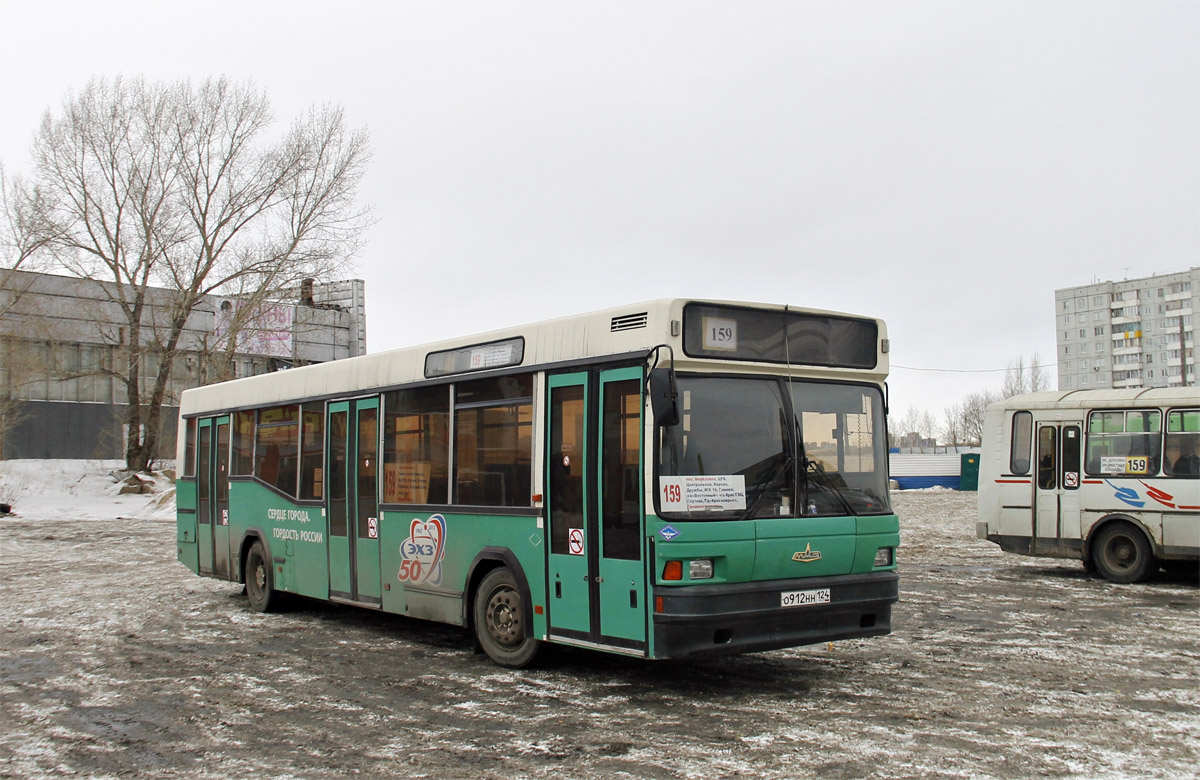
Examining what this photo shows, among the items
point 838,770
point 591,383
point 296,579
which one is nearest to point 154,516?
point 296,579

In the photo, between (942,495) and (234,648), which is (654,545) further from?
(942,495)

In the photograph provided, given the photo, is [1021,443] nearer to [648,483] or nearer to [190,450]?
[648,483]

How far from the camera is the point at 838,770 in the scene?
584cm

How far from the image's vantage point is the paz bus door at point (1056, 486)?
53.5 ft

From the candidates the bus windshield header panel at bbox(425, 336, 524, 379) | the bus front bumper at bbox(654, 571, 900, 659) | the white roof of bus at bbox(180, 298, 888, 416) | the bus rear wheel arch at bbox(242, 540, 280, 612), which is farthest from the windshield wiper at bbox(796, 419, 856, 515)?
the bus rear wheel arch at bbox(242, 540, 280, 612)

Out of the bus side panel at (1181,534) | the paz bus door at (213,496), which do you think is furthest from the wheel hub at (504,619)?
the bus side panel at (1181,534)

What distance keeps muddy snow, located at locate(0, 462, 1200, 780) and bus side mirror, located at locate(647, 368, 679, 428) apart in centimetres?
200

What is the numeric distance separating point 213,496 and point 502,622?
24.1ft

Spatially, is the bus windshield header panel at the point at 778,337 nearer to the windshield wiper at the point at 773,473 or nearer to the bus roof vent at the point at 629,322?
the bus roof vent at the point at 629,322

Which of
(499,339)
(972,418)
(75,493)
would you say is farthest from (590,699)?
(972,418)

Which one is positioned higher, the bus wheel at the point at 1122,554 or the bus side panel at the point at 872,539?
the bus side panel at the point at 872,539

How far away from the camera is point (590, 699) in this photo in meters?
7.88

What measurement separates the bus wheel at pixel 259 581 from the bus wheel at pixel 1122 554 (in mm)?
11710

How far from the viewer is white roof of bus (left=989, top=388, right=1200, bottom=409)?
51.5 ft
